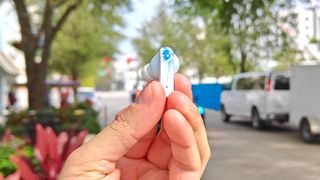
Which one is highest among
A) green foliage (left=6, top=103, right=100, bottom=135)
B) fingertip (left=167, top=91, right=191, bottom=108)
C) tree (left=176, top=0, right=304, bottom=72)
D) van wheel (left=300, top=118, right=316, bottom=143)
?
tree (left=176, top=0, right=304, bottom=72)

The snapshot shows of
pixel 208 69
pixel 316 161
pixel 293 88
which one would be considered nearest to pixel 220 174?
pixel 316 161

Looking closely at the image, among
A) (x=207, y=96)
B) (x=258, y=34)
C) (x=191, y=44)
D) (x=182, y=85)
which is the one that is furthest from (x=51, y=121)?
(x=191, y=44)

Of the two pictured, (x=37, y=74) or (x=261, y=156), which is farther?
(x=37, y=74)

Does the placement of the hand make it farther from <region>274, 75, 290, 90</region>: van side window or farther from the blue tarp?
<region>274, 75, 290, 90</region>: van side window

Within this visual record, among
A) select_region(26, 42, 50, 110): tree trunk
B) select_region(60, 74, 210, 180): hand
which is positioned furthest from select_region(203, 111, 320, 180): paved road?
select_region(60, 74, 210, 180): hand

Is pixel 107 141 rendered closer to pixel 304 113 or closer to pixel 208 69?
pixel 304 113

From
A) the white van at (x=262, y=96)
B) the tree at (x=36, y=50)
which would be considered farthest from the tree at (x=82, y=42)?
the tree at (x=36, y=50)

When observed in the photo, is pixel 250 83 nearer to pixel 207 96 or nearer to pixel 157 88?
pixel 207 96
